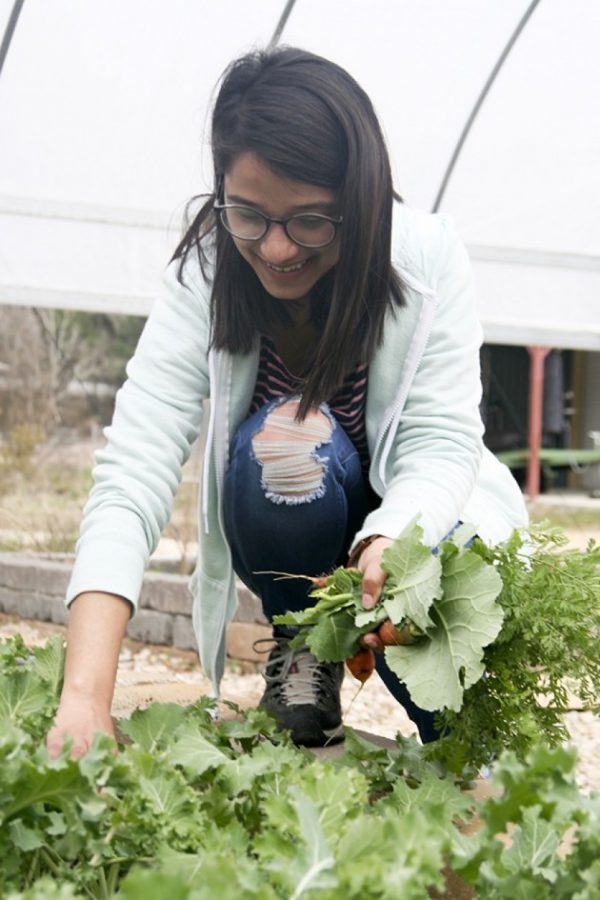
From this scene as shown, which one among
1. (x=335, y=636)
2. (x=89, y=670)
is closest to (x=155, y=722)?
(x=89, y=670)

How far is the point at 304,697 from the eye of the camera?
220 cm

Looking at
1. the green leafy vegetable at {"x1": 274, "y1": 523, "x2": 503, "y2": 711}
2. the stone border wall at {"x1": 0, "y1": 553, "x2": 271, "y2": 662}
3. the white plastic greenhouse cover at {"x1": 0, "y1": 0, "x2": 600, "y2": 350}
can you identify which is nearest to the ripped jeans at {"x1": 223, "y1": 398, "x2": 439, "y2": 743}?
the green leafy vegetable at {"x1": 274, "y1": 523, "x2": 503, "y2": 711}

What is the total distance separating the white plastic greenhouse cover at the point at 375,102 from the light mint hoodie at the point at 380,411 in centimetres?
264

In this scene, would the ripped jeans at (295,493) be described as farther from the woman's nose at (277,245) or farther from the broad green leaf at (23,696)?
the broad green leaf at (23,696)

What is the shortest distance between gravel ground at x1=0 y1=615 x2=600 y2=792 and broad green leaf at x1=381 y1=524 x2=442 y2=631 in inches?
18.6

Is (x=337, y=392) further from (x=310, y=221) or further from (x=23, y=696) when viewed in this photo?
(x=23, y=696)

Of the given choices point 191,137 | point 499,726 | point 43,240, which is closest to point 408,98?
point 191,137

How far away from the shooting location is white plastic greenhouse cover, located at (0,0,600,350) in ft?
16.6

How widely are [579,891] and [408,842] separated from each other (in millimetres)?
180

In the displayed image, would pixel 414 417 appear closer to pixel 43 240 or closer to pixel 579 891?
pixel 579 891

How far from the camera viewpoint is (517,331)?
582 centimetres

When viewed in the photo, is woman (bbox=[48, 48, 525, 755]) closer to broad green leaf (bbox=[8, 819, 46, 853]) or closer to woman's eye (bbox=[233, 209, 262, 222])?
woman's eye (bbox=[233, 209, 262, 222])

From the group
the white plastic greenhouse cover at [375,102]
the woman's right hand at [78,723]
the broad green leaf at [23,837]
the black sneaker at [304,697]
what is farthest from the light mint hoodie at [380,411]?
the white plastic greenhouse cover at [375,102]

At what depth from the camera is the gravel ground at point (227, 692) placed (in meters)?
2.55
